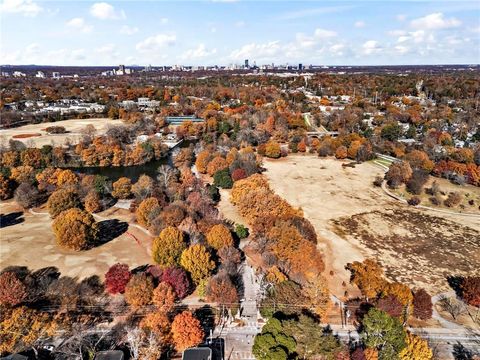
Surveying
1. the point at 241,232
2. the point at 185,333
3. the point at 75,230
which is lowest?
the point at 241,232

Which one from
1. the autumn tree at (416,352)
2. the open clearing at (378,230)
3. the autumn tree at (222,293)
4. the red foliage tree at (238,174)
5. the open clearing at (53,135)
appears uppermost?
the open clearing at (53,135)

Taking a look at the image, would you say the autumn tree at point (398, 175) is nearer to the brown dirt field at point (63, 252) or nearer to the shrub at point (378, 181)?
the shrub at point (378, 181)

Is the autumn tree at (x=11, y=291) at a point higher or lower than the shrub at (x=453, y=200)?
higher

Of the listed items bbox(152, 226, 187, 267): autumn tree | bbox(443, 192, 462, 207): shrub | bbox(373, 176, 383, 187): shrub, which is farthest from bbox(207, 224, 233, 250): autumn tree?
bbox(443, 192, 462, 207): shrub

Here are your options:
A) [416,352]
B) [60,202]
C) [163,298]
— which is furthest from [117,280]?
[416,352]

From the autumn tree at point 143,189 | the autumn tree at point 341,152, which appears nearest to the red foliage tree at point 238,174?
the autumn tree at point 143,189

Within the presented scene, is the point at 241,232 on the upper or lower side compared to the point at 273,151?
lower

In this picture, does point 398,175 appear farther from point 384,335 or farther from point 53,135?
point 53,135
